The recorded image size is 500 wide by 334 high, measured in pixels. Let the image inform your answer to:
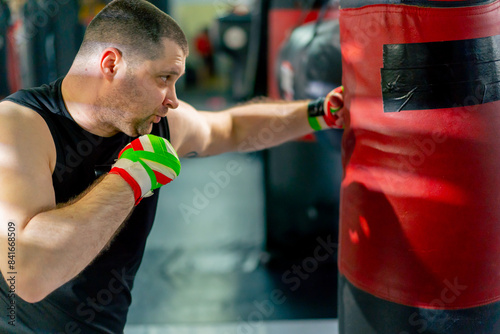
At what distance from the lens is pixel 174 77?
3.45ft

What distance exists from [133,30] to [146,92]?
126 millimetres

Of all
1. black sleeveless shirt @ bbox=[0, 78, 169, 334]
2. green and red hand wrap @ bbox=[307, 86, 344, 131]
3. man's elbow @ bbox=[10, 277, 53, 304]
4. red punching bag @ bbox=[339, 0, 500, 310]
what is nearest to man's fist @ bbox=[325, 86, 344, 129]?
green and red hand wrap @ bbox=[307, 86, 344, 131]

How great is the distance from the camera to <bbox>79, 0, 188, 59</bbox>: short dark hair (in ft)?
3.30

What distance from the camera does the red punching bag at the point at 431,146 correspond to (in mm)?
930

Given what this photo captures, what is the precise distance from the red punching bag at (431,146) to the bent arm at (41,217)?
0.51 meters

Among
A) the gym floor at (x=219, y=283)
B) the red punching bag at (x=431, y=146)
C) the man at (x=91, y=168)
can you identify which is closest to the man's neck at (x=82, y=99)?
the man at (x=91, y=168)

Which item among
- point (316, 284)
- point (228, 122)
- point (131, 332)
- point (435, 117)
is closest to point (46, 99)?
point (228, 122)

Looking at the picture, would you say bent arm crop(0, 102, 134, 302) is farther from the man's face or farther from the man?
the man's face

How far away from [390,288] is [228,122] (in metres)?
0.67

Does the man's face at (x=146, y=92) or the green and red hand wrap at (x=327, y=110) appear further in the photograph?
the green and red hand wrap at (x=327, y=110)

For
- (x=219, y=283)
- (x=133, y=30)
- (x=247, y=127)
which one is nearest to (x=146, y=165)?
(x=133, y=30)

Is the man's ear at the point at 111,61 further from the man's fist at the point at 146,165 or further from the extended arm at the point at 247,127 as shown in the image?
the extended arm at the point at 247,127

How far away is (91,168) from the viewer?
1100mm

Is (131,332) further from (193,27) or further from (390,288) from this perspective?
(193,27)
